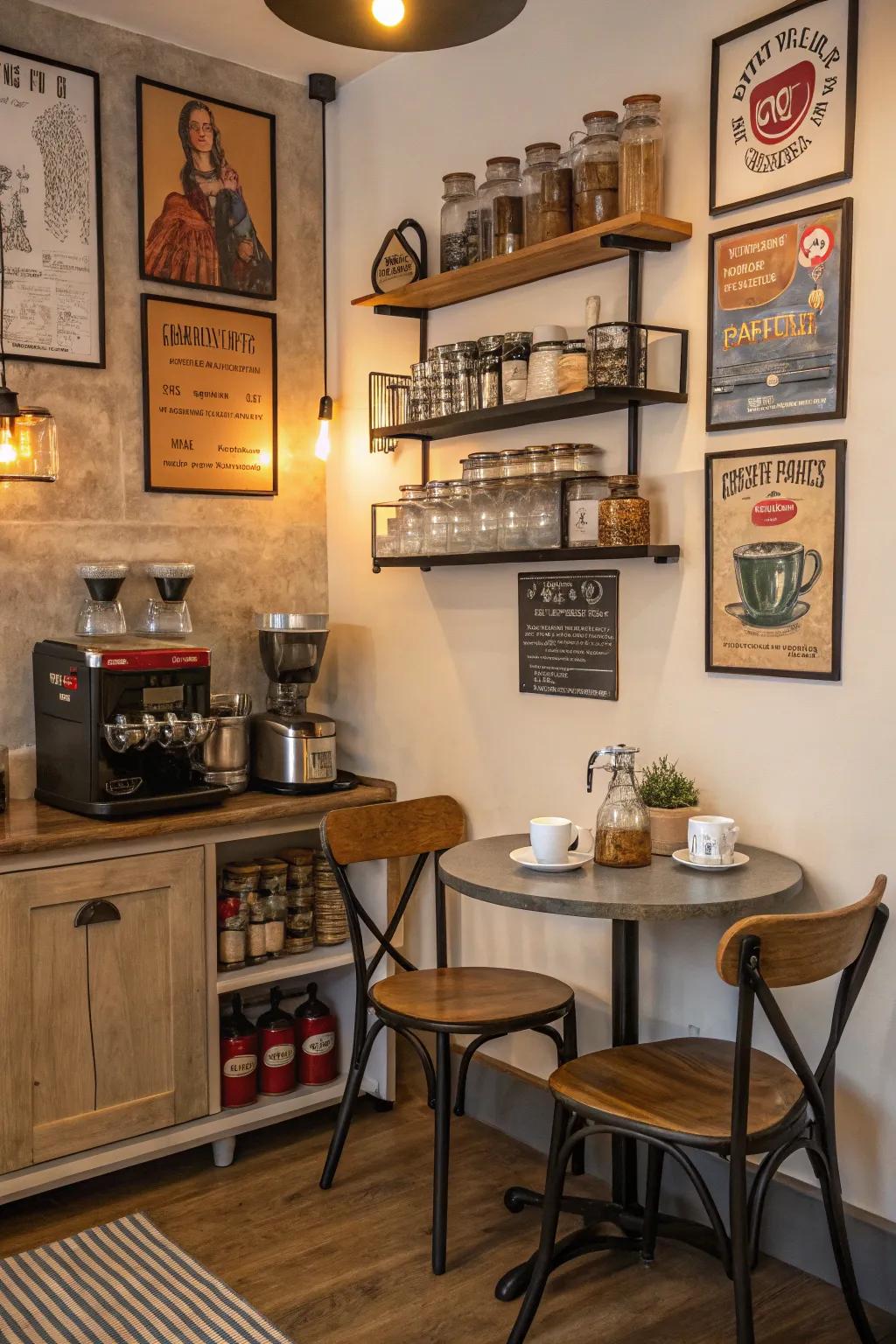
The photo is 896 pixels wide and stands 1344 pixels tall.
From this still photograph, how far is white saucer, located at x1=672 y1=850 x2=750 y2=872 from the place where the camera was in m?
2.22

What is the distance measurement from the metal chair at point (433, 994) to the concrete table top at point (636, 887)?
31cm

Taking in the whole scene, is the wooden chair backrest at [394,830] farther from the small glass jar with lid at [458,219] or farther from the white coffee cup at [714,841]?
the small glass jar with lid at [458,219]

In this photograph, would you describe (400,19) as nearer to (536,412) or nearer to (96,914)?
(536,412)

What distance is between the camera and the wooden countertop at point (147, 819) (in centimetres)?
254

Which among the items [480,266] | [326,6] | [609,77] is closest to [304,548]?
[480,266]

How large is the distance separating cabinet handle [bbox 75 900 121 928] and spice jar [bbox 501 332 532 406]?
1.40 meters

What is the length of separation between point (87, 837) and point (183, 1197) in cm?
85

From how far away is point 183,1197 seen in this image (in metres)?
2.70

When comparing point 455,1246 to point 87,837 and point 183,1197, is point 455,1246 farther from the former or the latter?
point 87,837

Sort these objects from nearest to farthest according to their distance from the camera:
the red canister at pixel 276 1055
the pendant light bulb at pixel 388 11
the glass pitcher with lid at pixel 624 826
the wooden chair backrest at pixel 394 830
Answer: the pendant light bulb at pixel 388 11 → the glass pitcher with lid at pixel 624 826 → the wooden chair backrest at pixel 394 830 → the red canister at pixel 276 1055

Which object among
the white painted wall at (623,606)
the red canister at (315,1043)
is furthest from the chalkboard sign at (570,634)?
the red canister at (315,1043)

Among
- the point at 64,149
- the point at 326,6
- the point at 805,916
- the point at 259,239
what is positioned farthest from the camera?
the point at 259,239

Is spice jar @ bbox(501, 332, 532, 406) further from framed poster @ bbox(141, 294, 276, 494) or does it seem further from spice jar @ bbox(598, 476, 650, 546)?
framed poster @ bbox(141, 294, 276, 494)

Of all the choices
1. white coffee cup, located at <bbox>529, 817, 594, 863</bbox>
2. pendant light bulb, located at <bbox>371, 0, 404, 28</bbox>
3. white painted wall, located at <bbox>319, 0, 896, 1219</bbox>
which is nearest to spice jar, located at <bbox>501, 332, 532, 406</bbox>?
white painted wall, located at <bbox>319, 0, 896, 1219</bbox>
